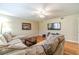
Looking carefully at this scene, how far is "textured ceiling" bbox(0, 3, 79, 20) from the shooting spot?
1.38 metres

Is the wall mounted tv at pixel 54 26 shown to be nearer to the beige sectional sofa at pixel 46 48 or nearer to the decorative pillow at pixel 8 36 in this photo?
the beige sectional sofa at pixel 46 48

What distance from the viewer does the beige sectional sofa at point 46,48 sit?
1.37 metres

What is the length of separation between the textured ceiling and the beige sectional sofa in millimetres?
400

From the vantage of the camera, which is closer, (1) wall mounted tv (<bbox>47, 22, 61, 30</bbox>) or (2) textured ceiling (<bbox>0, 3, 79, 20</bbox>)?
(2) textured ceiling (<bbox>0, 3, 79, 20</bbox>)

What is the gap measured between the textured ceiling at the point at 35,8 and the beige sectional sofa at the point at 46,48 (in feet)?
1.31

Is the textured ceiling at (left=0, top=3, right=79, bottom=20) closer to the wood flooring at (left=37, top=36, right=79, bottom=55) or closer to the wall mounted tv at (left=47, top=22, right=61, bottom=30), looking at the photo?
the wall mounted tv at (left=47, top=22, right=61, bottom=30)

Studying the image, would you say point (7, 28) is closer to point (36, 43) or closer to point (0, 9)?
point (0, 9)

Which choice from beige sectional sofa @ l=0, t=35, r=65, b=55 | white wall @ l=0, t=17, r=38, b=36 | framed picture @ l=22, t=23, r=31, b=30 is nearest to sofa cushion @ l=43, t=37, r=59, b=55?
beige sectional sofa @ l=0, t=35, r=65, b=55

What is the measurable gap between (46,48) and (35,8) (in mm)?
648

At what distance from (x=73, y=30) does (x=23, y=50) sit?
84cm

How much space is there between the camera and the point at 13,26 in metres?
1.49
